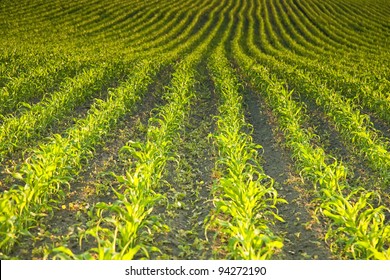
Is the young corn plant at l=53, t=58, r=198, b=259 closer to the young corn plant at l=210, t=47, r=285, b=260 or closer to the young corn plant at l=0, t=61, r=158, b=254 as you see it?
the young corn plant at l=0, t=61, r=158, b=254

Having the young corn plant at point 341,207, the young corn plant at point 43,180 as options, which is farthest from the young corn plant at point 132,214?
the young corn plant at point 341,207

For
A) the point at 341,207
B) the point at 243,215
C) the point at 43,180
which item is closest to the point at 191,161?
the point at 43,180

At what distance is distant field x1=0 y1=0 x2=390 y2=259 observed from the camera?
4320mm

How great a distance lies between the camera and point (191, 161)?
7.09 metres

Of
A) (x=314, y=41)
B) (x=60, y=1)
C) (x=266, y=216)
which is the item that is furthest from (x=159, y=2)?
(x=266, y=216)

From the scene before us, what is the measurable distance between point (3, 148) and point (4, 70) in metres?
6.88

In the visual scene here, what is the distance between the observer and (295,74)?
1420 cm

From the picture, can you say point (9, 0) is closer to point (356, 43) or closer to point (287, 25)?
point (287, 25)

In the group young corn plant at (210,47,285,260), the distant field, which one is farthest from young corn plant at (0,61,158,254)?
young corn plant at (210,47,285,260)

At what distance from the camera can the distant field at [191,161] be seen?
4320mm

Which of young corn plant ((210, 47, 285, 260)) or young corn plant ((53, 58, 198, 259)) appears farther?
young corn plant ((210, 47, 285, 260))

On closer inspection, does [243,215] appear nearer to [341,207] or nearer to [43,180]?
[341,207]

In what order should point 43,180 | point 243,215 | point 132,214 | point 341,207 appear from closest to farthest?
point 132,214
point 243,215
point 341,207
point 43,180

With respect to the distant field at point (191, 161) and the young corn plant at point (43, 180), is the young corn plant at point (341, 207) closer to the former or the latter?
the distant field at point (191, 161)
